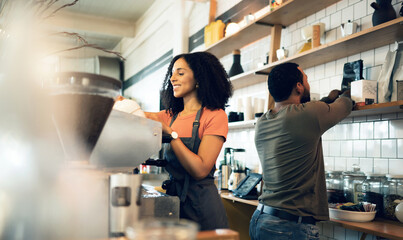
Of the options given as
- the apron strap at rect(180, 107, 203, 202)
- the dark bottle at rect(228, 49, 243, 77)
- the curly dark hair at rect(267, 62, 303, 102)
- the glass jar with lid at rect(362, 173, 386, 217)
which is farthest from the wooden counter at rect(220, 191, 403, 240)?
the dark bottle at rect(228, 49, 243, 77)

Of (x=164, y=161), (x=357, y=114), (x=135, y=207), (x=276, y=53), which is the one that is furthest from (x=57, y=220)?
(x=276, y=53)

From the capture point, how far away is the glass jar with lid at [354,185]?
2.35 m

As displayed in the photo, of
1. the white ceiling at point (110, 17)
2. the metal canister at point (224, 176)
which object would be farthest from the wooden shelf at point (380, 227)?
the white ceiling at point (110, 17)

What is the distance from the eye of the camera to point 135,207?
99 centimetres

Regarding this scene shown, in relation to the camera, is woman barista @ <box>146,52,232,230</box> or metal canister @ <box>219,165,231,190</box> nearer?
woman barista @ <box>146,52,232,230</box>

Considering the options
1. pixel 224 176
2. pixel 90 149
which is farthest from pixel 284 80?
pixel 224 176

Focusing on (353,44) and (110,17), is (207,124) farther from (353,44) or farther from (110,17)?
(110,17)

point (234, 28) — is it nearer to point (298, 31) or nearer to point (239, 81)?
point (239, 81)

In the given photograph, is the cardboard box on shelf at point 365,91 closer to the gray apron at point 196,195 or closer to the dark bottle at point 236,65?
the gray apron at point 196,195

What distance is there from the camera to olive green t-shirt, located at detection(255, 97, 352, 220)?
1.93 meters

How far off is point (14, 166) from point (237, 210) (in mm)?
2491

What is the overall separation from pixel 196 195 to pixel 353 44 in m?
1.52

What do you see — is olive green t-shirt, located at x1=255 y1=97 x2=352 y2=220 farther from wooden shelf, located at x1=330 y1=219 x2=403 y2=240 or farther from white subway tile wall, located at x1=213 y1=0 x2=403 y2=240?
white subway tile wall, located at x1=213 y1=0 x2=403 y2=240

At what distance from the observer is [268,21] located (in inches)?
129
